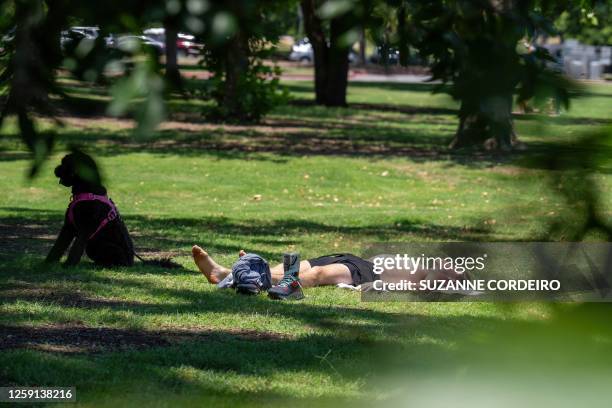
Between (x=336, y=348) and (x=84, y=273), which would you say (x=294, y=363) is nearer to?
(x=336, y=348)

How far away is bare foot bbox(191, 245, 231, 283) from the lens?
8.29 meters

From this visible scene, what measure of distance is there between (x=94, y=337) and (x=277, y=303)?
5.52 ft

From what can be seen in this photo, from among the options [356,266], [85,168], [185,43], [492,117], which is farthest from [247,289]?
[492,117]

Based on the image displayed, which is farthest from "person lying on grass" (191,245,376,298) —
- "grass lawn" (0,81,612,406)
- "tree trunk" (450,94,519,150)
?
"tree trunk" (450,94,519,150)

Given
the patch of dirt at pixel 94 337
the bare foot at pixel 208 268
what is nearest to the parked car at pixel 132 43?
the patch of dirt at pixel 94 337

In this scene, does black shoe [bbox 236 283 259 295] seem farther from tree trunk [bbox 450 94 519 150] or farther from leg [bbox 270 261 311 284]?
tree trunk [bbox 450 94 519 150]

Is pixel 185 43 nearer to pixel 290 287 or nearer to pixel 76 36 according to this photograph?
pixel 76 36

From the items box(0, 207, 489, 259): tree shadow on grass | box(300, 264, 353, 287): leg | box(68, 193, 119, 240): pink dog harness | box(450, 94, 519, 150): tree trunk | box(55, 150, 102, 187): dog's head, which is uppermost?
box(450, 94, 519, 150): tree trunk

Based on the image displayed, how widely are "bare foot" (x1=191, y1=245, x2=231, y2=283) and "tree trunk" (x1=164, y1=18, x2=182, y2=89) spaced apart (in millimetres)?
6678

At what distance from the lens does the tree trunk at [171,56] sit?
1.40m

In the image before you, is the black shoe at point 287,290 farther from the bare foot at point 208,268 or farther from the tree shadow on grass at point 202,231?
the tree shadow on grass at point 202,231

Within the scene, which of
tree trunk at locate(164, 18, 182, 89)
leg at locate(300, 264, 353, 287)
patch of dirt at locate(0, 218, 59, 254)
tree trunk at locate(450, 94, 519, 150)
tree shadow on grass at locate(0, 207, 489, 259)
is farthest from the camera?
tree shadow on grass at locate(0, 207, 489, 259)

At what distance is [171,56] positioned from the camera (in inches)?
62.0

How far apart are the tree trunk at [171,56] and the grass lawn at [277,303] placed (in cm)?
4
